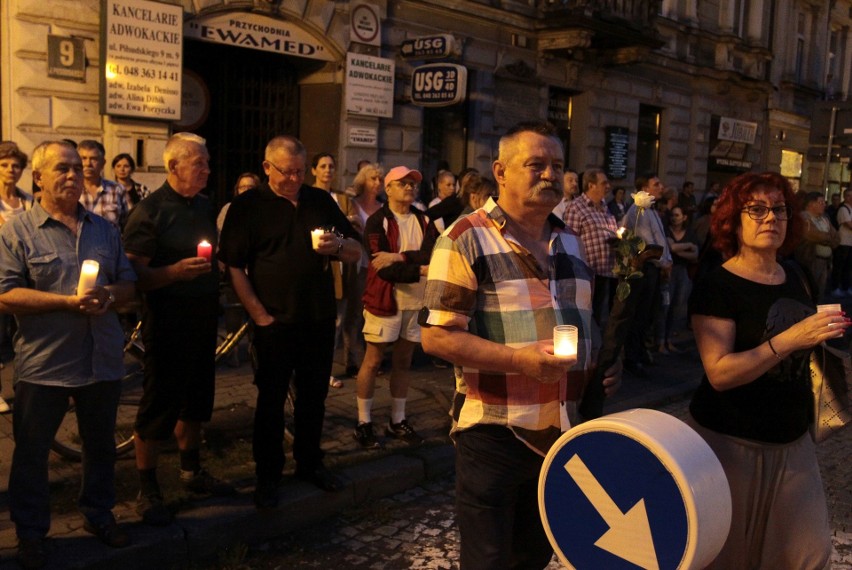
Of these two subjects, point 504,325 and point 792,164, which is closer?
point 504,325

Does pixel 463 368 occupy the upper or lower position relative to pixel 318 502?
upper

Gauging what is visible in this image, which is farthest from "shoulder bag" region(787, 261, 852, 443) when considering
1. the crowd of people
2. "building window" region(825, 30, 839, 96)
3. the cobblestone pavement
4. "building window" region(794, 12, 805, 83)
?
"building window" region(825, 30, 839, 96)

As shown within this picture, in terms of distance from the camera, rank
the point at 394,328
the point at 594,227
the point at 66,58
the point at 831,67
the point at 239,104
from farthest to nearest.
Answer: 1. the point at 831,67
2. the point at 239,104
3. the point at 66,58
4. the point at 594,227
5. the point at 394,328

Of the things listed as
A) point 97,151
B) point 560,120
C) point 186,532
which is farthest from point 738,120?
point 186,532

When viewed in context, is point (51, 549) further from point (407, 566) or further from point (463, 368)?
point (463, 368)

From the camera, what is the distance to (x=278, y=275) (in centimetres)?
440

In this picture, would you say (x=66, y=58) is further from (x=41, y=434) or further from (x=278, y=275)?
(x=41, y=434)

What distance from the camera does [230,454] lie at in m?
5.19

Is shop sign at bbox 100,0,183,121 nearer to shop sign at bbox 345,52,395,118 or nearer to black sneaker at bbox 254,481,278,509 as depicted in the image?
shop sign at bbox 345,52,395,118

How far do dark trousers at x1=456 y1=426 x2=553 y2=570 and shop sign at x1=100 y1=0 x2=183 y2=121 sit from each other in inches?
314

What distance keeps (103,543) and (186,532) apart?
40cm

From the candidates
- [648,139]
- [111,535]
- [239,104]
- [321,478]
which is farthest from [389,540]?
[648,139]

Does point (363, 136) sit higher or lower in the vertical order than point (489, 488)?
higher

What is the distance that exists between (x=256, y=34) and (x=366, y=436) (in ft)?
24.0
